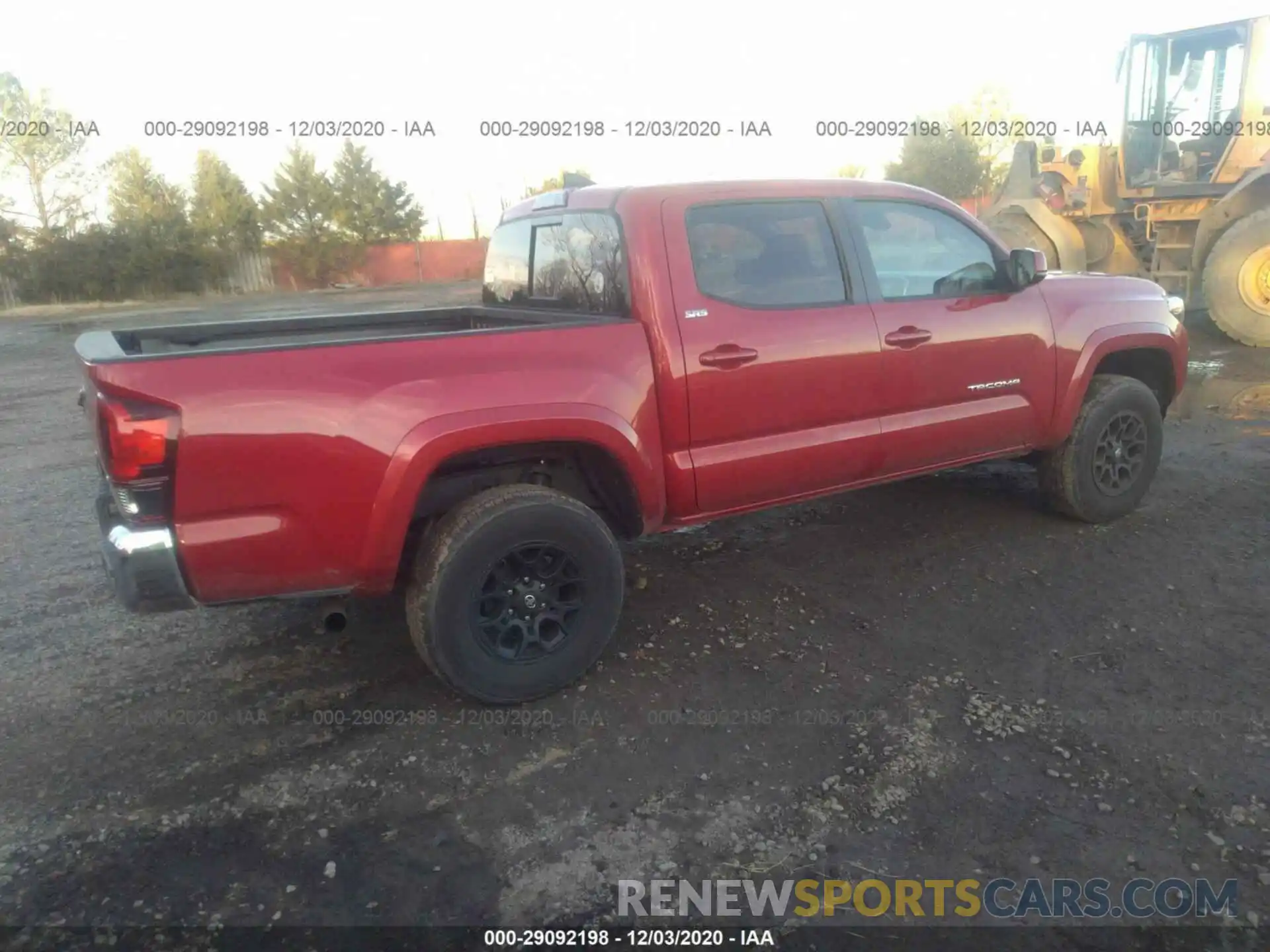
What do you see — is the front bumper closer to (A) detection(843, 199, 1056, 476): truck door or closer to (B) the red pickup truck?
(B) the red pickup truck

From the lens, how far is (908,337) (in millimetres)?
3982

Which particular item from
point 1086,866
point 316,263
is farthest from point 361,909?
point 316,263

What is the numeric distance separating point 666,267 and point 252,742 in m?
2.30

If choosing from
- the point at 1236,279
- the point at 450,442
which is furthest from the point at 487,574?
the point at 1236,279

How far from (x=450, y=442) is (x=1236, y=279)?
9.91 meters

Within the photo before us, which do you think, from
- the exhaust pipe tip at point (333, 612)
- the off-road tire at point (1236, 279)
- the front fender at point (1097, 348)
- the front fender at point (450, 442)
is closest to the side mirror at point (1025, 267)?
the front fender at point (1097, 348)

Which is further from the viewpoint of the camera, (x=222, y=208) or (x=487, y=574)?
(x=222, y=208)

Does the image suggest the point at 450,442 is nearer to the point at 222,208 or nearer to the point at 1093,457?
the point at 1093,457

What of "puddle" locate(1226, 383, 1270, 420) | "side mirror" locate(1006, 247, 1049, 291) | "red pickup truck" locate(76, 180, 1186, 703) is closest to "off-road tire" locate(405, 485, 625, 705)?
"red pickup truck" locate(76, 180, 1186, 703)

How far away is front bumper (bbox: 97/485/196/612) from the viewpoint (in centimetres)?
274

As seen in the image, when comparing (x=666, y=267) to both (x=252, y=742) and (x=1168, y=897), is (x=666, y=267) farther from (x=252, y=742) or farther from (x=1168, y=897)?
(x=1168, y=897)

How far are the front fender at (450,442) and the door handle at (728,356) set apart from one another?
1.43 feet

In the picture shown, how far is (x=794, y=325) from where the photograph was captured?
145 inches

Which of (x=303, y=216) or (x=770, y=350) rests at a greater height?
(x=303, y=216)
